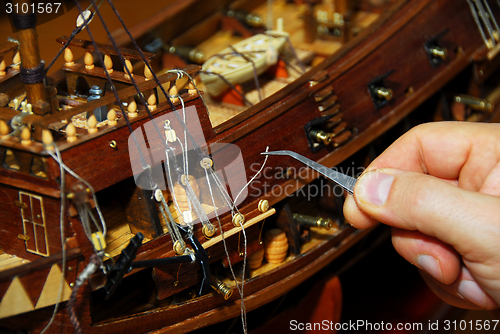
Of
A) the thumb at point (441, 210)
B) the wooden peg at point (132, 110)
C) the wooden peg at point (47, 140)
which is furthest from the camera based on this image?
the wooden peg at point (132, 110)

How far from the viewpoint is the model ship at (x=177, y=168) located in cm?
148

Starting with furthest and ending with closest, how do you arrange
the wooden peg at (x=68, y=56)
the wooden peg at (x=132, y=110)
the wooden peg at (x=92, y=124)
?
the wooden peg at (x=68, y=56) < the wooden peg at (x=132, y=110) < the wooden peg at (x=92, y=124)

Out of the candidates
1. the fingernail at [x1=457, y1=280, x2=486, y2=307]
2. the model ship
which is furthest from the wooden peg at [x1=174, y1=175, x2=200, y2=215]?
the fingernail at [x1=457, y1=280, x2=486, y2=307]

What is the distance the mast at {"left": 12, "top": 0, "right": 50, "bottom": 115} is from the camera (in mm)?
1486

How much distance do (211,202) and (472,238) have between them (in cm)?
89

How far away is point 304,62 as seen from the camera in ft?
9.45

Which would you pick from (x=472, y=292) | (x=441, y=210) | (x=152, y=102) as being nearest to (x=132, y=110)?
(x=152, y=102)

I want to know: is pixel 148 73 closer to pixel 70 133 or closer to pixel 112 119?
pixel 112 119

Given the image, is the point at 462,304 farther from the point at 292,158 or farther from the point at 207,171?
the point at 207,171

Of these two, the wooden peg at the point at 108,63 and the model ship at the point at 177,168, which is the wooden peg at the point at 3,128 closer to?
the model ship at the point at 177,168

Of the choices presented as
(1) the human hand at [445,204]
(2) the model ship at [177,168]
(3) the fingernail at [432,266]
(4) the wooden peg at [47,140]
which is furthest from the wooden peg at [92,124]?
(3) the fingernail at [432,266]

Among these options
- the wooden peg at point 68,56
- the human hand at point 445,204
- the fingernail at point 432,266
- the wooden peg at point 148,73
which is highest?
the wooden peg at point 68,56

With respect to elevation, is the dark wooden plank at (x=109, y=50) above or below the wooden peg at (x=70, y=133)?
above

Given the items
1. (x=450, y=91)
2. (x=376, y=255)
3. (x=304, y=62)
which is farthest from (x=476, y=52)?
(x=376, y=255)
